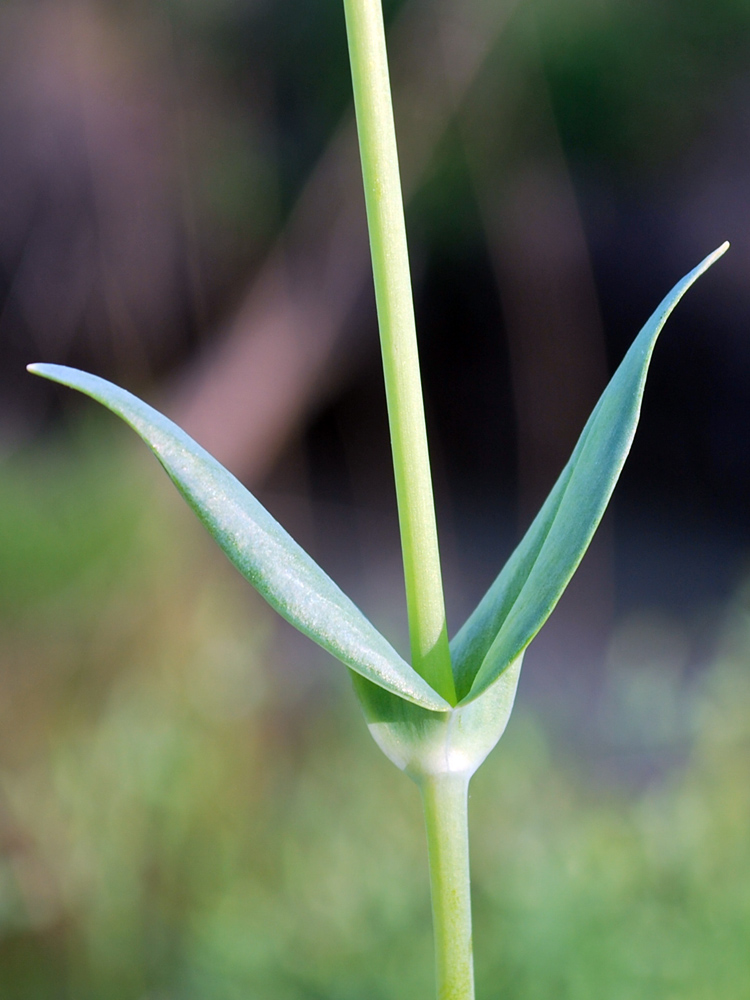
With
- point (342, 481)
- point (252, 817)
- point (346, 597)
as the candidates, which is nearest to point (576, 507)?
point (346, 597)

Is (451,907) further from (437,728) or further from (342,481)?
(342,481)

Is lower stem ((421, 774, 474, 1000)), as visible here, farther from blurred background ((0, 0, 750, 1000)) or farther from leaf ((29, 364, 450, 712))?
blurred background ((0, 0, 750, 1000))

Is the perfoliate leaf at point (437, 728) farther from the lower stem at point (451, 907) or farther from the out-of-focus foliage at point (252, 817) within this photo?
the out-of-focus foliage at point (252, 817)

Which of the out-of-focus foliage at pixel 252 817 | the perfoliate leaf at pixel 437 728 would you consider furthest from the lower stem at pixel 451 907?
the out-of-focus foliage at pixel 252 817

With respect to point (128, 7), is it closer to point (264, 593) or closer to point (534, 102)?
point (534, 102)

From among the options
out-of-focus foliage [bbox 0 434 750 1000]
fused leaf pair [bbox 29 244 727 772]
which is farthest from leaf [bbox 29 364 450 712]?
out-of-focus foliage [bbox 0 434 750 1000]

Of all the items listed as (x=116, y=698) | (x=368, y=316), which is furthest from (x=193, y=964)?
(x=368, y=316)
